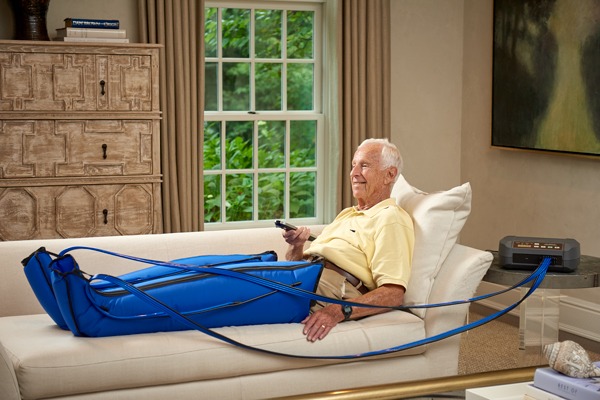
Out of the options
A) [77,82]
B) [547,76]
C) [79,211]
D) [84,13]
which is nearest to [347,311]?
[79,211]

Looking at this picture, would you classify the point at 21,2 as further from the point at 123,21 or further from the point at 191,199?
the point at 191,199

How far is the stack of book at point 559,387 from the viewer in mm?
2211

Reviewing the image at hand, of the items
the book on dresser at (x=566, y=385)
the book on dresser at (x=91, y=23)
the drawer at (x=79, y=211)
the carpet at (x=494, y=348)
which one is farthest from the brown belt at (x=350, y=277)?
the book on dresser at (x=91, y=23)

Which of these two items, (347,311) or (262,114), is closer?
(347,311)

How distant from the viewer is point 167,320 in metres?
3.24

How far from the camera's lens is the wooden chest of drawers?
15.7ft

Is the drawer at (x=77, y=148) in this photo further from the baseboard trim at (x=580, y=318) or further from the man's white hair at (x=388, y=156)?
the baseboard trim at (x=580, y=318)

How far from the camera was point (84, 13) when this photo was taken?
17.6 feet

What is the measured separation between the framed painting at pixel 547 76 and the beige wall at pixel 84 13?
7.71ft

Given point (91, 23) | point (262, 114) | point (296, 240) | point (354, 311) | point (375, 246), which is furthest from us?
point (262, 114)

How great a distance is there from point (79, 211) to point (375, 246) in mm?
2031

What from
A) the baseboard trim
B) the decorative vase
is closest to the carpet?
the baseboard trim

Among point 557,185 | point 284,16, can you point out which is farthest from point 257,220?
point 557,185

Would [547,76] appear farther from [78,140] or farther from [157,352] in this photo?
[157,352]
